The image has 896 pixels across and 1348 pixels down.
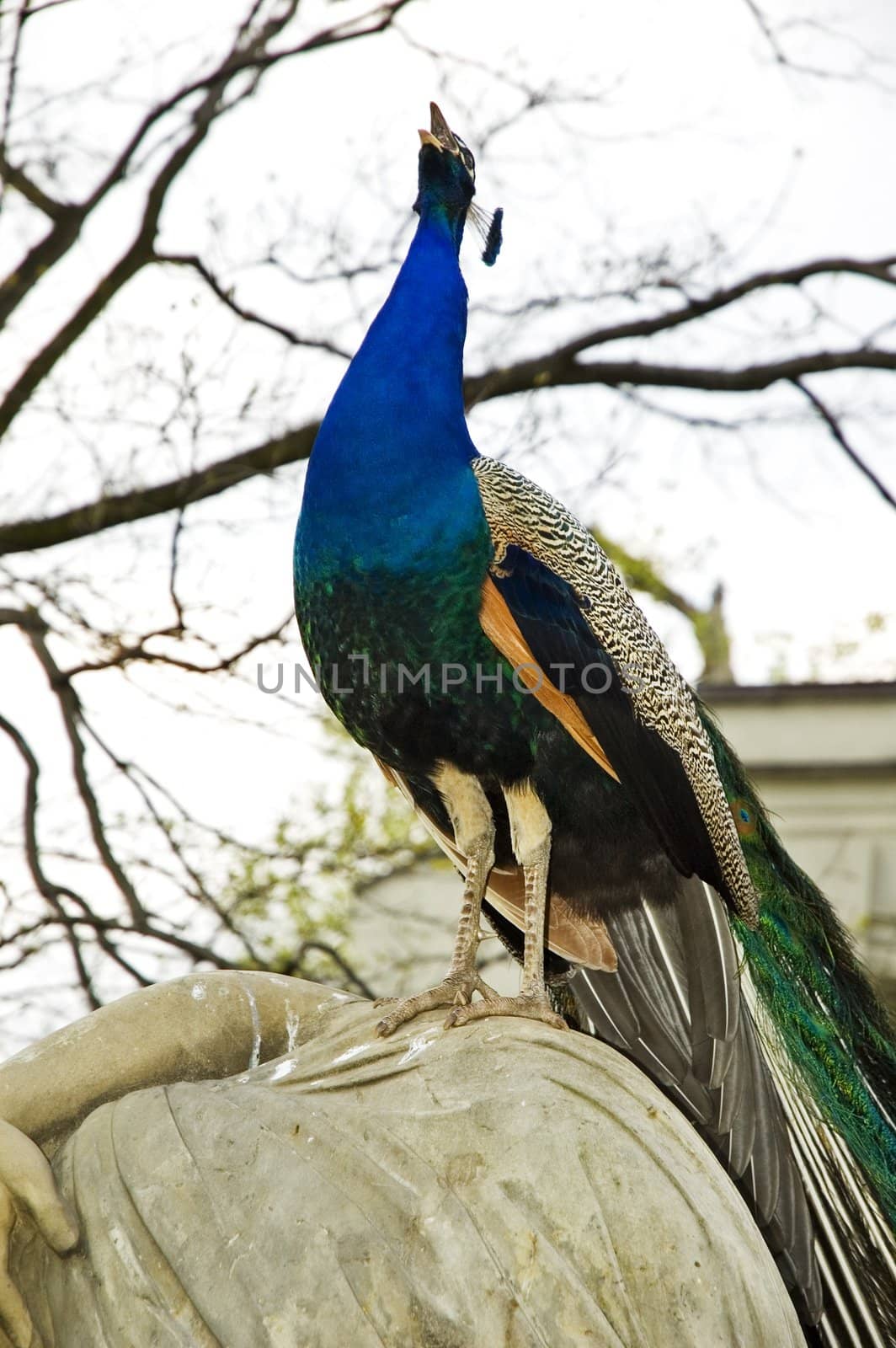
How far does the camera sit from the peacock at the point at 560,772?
9.19 ft

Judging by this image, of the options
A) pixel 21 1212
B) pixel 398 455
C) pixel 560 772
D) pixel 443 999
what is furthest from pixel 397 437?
pixel 21 1212

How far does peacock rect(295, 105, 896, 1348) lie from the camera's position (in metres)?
2.80

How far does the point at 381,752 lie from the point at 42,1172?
1178mm

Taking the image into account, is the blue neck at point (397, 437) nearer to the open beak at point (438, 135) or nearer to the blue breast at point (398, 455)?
the blue breast at point (398, 455)

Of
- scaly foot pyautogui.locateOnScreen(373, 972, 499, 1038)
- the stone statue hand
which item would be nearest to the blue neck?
scaly foot pyautogui.locateOnScreen(373, 972, 499, 1038)

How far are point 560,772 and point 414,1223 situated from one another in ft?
3.72

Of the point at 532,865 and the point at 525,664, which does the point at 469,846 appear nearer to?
the point at 532,865

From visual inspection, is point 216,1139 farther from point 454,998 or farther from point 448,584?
point 448,584

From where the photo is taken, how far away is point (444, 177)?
3.38 meters

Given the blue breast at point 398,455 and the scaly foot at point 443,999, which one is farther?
the blue breast at point 398,455

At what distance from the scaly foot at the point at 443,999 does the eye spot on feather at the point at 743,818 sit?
0.83m

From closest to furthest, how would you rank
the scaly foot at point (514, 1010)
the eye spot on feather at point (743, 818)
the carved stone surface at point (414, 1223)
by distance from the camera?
the carved stone surface at point (414, 1223) → the scaly foot at point (514, 1010) → the eye spot on feather at point (743, 818)

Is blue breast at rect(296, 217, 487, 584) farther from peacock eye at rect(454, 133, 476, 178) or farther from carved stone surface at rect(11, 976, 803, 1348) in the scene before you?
carved stone surface at rect(11, 976, 803, 1348)

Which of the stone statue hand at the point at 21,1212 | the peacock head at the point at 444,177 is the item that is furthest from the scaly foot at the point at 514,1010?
the peacock head at the point at 444,177
